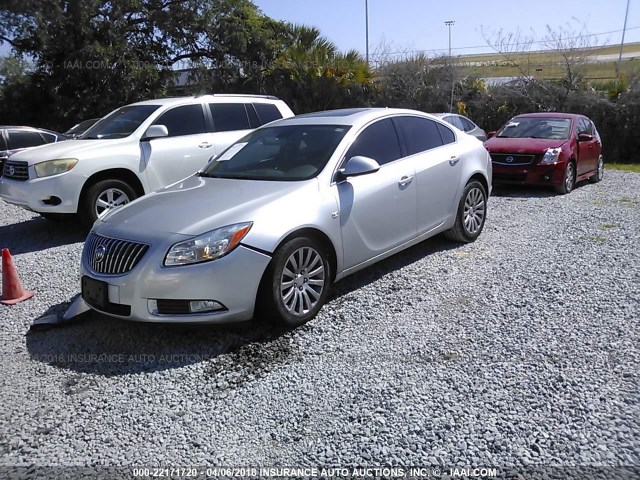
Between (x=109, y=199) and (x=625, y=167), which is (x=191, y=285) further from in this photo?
(x=625, y=167)

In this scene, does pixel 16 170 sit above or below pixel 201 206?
below

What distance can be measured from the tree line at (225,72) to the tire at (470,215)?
13076 millimetres

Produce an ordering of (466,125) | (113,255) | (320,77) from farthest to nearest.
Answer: (320,77) < (466,125) < (113,255)

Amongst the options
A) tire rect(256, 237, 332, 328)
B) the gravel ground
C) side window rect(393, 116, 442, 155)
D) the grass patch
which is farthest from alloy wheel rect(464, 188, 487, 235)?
the grass patch

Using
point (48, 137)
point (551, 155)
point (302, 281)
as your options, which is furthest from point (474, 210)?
point (48, 137)

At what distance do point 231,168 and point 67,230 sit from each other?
410 cm

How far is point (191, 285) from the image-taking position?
4.02 metres

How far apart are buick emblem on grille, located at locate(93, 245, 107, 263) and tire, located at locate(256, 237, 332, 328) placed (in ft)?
4.08

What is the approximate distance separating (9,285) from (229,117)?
4.40 metres

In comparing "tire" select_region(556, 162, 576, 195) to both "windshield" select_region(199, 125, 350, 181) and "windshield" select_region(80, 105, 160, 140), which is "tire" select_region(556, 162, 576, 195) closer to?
"windshield" select_region(199, 125, 350, 181)

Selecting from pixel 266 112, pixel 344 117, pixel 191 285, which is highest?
pixel 344 117

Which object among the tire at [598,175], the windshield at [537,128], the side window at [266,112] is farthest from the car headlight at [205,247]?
the tire at [598,175]

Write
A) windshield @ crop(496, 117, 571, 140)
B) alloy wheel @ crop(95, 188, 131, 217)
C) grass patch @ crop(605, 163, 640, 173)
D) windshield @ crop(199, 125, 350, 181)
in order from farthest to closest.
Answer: grass patch @ crop(605, 163, 640, 173) < windshield @ crop(496, 117, 571, 140) < alloy wheel @ crop(95, 188, 131, 217) < windshield @ crop(199, 125, 350, 181)

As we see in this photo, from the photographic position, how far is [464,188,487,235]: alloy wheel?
6.63m
